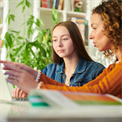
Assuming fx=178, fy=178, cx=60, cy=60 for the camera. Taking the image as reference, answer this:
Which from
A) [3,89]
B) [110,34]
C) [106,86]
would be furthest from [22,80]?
[110,34]

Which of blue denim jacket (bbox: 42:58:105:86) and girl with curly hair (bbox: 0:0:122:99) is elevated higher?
girl with curly hair (bbox: 0:0:122:99)

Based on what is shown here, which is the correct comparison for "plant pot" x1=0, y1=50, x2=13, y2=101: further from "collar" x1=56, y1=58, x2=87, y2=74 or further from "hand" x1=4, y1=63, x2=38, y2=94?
"collar" x1=56, y1=58, x2=87, y2=74

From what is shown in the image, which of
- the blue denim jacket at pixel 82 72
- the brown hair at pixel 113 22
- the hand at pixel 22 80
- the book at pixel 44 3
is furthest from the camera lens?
the book at pixel 44 3

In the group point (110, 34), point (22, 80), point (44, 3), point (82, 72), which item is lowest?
point (82, 72)

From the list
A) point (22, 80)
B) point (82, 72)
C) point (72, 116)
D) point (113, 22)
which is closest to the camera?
point (72, 116)

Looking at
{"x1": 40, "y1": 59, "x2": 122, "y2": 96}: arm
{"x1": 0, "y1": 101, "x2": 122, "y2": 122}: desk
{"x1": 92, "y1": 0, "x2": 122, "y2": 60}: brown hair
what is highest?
{"x1": 92, "y1": 0, "x2": 122, "y2": 60}: brown hair

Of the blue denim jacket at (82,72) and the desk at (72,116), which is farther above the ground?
the desk at (72,116)

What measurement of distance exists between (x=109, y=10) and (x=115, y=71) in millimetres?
378

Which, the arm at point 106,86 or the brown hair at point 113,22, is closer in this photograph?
the arm at point 106,86

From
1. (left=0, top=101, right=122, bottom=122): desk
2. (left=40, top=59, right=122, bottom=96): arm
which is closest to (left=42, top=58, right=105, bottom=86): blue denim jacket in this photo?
(left=40, top=59, right=122, bottom=96): arm

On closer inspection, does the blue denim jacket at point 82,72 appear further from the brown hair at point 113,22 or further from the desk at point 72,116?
the desk at point 72,116

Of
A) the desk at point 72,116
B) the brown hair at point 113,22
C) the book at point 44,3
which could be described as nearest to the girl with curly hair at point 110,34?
the brown hair at point 113,22

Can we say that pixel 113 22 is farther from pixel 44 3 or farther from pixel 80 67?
pixel 44 3

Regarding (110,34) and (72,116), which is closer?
(72,116)
